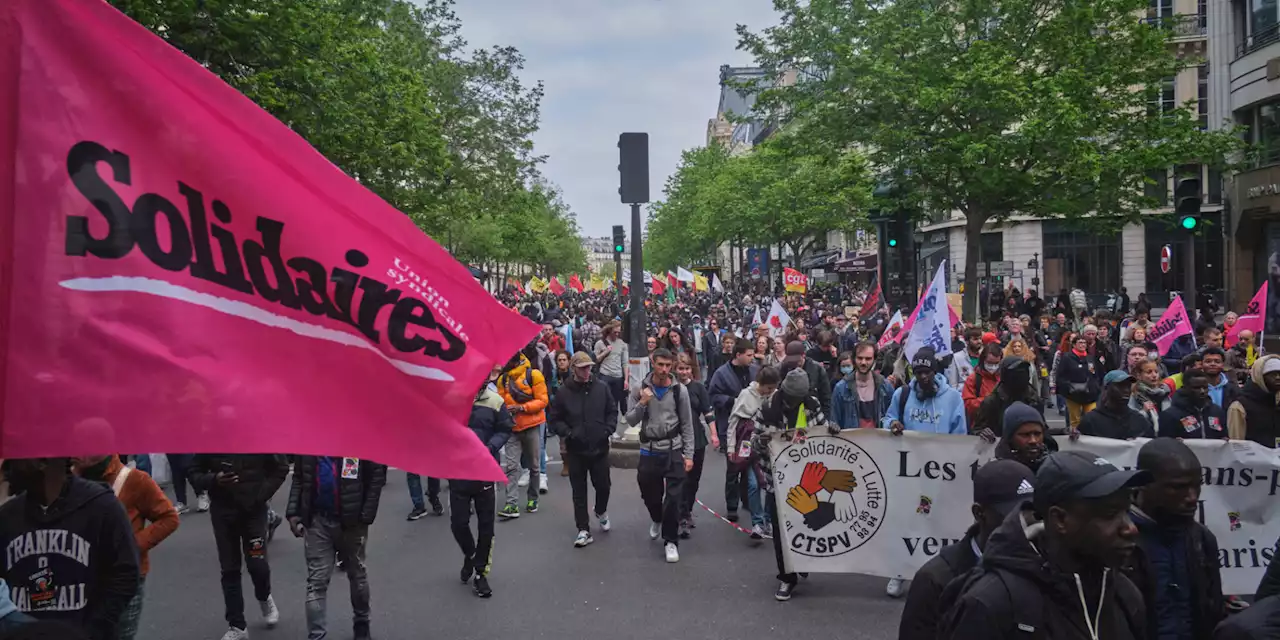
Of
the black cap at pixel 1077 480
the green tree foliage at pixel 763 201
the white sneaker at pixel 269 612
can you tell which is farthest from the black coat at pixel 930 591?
the green tree foliage at pixel 763 201

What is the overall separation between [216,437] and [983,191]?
23.2 meters

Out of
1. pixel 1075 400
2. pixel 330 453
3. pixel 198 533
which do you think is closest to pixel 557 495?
pixel 198 533

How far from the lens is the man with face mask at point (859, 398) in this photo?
29.7 ft

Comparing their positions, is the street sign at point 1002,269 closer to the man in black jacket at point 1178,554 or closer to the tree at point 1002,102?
the tree at point 1002,102

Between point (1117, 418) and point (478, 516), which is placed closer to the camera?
point (1117, 418)

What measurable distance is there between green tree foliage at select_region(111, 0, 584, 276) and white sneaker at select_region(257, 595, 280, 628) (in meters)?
3.87

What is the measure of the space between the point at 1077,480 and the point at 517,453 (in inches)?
322

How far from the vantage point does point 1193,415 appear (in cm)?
744

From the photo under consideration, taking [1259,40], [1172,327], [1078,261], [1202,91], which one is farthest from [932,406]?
[1078,261]

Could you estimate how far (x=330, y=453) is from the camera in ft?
9.21

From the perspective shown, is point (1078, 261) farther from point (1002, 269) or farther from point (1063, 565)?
point (1063, 565)

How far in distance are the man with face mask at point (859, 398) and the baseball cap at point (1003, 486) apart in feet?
17.5

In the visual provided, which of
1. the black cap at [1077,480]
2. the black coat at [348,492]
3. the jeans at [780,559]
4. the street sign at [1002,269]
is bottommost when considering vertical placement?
the jeans at [780,559]

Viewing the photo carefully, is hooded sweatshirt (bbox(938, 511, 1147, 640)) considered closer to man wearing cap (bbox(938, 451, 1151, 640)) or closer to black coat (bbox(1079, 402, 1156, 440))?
man wearing cap (bbox(938, 451, 1151, 640))
